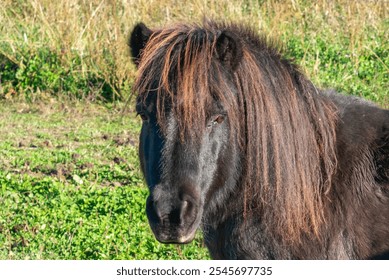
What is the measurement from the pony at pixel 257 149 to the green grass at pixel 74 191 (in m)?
1.70

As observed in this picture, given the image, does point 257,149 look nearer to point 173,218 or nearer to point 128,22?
point 173,218

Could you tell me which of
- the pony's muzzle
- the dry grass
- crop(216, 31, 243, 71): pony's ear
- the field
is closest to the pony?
crop(216, 31, 243, 71): pony's ear

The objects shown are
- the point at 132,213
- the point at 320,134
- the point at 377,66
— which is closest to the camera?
the point at 320,134

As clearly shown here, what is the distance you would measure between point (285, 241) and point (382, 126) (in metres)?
0.84

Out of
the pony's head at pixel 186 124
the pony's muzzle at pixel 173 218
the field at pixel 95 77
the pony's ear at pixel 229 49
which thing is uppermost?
the pony's ear at pixel 229 49

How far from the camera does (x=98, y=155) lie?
806 centimetres

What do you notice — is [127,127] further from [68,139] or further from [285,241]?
[285,241]

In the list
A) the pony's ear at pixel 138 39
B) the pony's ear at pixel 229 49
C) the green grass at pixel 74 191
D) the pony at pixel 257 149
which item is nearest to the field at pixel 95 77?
the green grass at pixel 74 191

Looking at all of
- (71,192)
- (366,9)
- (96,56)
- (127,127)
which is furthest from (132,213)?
(366,9)

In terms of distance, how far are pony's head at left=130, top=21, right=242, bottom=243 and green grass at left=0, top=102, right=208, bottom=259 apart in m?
1.91

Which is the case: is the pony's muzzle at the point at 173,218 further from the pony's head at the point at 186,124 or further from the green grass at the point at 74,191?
the green grass at the point at 74,191

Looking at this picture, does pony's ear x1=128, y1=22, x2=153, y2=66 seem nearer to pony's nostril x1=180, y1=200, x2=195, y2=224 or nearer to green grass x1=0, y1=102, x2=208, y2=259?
pony's nostril x1=180, y1=200, x2=195, y2=224

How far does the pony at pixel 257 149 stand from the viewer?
11.6 feet

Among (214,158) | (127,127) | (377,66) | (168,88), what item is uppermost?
(168,88)
